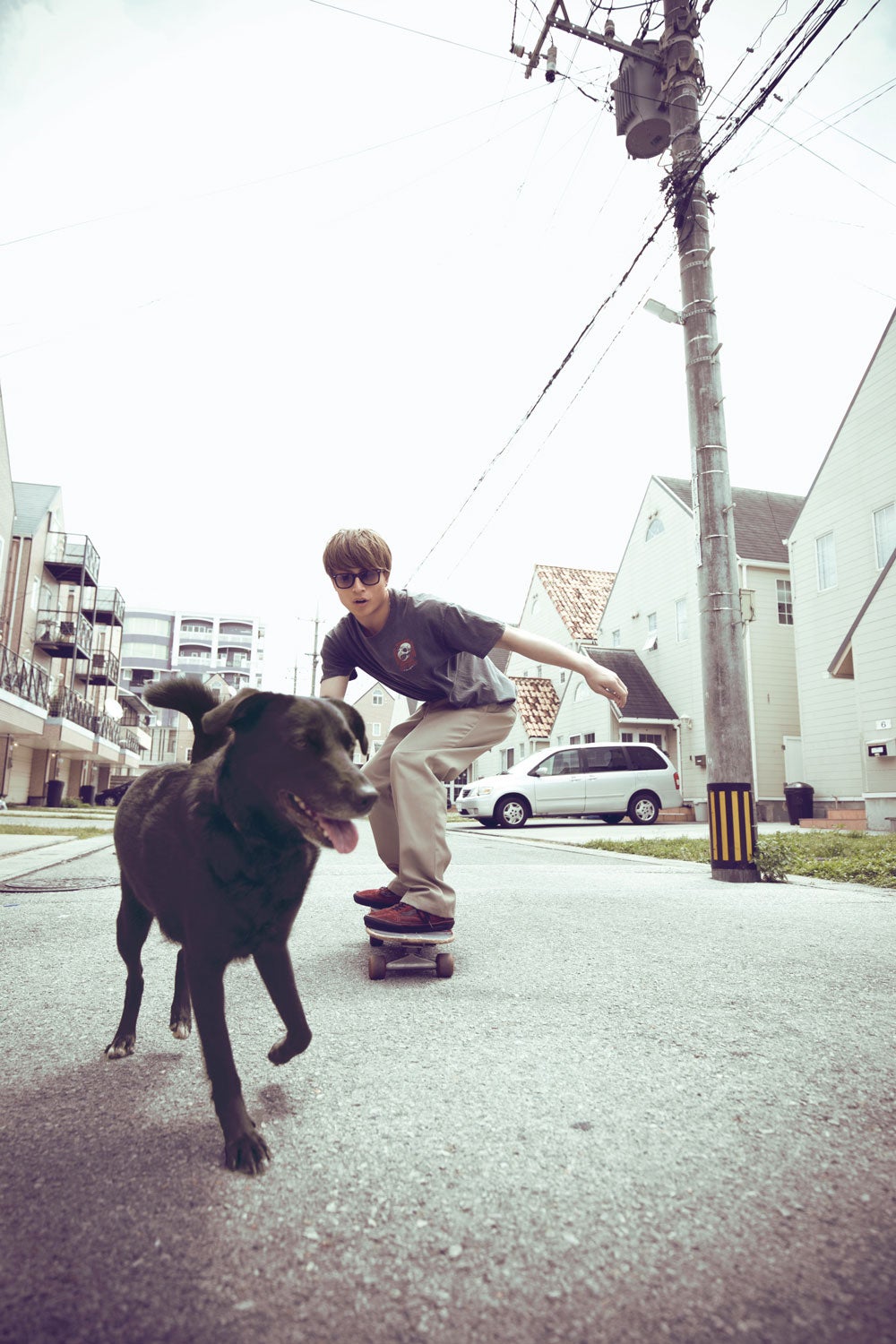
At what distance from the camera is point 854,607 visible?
1744cm

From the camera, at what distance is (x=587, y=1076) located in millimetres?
1905

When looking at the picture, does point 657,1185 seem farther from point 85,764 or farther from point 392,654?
point 85,764

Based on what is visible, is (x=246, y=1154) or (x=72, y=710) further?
(x=72, y=710)

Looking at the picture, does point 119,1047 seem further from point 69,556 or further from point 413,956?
point 69,556

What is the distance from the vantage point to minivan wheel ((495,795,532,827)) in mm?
17328

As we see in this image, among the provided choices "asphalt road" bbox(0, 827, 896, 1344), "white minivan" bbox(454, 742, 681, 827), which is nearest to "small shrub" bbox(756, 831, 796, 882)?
"asphalt road" bbox(0, 827, 896, 1344)

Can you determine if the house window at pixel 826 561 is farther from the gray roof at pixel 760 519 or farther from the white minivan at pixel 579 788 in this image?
the white minivan at pixel 579 788

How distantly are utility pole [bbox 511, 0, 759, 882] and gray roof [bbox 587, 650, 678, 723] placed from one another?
15121 mm

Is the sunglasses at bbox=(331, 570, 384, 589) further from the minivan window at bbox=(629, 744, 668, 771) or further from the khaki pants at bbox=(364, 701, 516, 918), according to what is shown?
the minivan window at bbox=(629, 744, 668, 771)

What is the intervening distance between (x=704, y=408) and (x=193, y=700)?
7.16 metres

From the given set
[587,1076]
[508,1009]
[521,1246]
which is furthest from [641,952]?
[521,1246]

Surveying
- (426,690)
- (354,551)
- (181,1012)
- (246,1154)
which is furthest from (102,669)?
(246,1154)

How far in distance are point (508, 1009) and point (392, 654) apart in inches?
53.7

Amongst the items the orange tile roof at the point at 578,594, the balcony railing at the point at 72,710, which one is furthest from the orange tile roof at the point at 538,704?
the balcony railing at the point at 72,710
